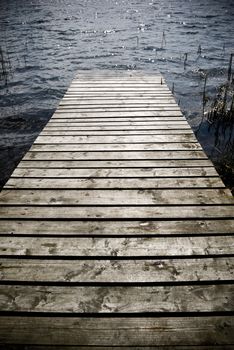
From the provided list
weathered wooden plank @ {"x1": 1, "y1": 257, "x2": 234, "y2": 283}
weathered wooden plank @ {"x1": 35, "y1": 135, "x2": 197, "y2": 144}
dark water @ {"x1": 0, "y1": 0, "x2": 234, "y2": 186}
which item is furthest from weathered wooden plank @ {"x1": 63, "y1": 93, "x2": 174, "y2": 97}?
weathered wooden plank @ {"x1": 1, "y1": 257, "x2": 234, "y2": 283}

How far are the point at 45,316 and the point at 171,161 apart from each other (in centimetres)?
240

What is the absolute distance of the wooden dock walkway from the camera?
1.94m

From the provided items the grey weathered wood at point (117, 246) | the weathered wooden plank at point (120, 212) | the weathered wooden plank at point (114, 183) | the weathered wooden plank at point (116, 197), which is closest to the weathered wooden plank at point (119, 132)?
the weathered wooden plank at point (114, 183)

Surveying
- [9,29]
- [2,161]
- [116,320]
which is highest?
[9,29]

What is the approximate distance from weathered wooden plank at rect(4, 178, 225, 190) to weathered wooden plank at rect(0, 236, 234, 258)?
2.75 feet

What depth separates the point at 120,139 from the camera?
4488mm

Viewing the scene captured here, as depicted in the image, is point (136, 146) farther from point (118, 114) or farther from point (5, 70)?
point (5, 70)

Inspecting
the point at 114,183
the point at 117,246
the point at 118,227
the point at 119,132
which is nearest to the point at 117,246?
the point at 117,246

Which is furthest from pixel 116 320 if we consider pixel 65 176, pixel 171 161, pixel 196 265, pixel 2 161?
pixel 2 161

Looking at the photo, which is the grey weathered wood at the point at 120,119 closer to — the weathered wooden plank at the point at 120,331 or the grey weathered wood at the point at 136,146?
the grey weathered wood at the point at 136,146

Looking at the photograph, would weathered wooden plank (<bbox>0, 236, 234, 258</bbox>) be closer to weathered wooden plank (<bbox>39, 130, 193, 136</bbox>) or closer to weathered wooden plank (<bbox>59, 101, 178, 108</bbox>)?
weathered wooden plank (<bbox>39, 130, 193, 136</bbox>)

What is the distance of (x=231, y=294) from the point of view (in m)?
2.13

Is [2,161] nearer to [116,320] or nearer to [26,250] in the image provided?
[26,250]

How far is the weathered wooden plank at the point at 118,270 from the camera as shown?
225 centimetres
